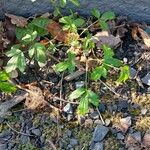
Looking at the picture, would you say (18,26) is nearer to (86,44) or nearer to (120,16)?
(86,44)

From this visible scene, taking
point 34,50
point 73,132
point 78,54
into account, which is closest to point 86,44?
point 78,54

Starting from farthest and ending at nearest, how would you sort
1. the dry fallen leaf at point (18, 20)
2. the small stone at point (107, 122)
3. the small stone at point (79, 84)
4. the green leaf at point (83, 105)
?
the dry fallen leaf at point (18, 20)
the small stone at point (79, 84)
the small stone at point (107, 122)
the green leaf at point (83, 105)

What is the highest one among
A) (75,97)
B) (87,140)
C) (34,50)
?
(34,50)

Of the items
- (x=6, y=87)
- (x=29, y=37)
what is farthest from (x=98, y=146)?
(x=29, y=37)

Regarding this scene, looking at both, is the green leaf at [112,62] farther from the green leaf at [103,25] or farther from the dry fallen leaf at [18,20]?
the dry fallen leaf at [18,20]

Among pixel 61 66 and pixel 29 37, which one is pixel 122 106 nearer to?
pixel 61 66

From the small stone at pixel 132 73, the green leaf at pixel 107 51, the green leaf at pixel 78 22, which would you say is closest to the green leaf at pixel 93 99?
the green leaf at pixel 107 51
